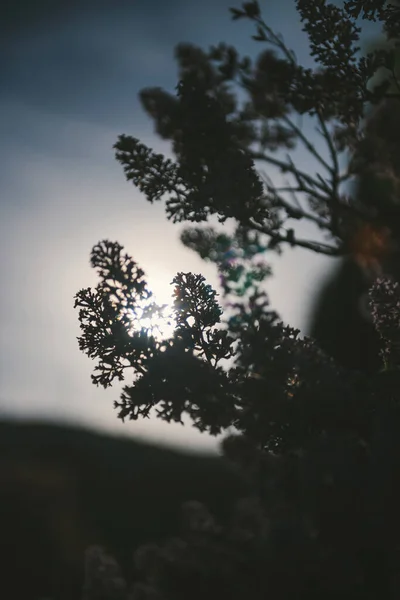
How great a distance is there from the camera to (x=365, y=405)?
4.22 m

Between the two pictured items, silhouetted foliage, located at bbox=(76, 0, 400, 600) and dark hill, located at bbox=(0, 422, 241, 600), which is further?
dark hill, located at bbox=(0, 422, 241, 600)

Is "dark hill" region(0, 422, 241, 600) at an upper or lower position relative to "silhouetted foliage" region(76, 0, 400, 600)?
lower

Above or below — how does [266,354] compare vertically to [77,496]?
above

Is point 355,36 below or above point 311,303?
below

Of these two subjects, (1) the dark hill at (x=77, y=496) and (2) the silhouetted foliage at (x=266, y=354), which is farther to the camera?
(1) the dark hill at (x=77, y=496)

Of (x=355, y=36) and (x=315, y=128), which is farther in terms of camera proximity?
(x=355, y=36)

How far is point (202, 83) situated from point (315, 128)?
95cm

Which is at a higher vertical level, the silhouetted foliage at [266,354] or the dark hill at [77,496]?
the silhouetted foliage at [266,354]

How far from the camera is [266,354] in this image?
384cm

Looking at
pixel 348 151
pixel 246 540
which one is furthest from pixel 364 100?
pixel 246 540

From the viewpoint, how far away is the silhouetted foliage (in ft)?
9.23

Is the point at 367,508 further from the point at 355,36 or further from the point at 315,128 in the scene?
the point at 355,36

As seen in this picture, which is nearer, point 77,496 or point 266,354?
point 266,354

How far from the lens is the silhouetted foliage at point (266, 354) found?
2.81 m
